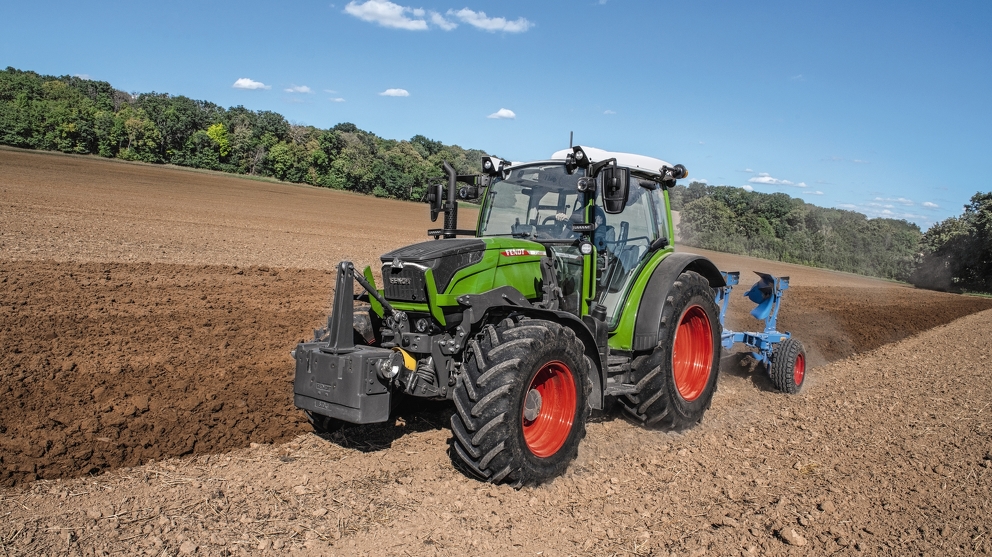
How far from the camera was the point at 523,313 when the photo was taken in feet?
14.9

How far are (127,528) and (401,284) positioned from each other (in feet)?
6.90

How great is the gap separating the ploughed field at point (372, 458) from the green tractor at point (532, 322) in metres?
0.40

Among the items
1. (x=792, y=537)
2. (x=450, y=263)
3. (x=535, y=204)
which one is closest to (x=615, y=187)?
(x=535, y=204)

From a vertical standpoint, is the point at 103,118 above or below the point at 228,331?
above

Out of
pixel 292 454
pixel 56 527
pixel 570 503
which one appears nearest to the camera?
pixel 56 527

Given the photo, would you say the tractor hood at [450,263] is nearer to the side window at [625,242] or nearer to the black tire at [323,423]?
the side window at [625,242]

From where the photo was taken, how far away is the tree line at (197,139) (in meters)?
46.2

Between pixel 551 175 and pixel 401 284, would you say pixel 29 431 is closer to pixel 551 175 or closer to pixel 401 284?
pixel 401 284

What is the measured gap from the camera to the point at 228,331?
8156 mm

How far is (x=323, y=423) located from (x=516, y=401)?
1779 millimetres

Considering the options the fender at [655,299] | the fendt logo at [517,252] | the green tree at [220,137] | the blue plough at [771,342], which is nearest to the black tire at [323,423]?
the fendt logo at [517,252]

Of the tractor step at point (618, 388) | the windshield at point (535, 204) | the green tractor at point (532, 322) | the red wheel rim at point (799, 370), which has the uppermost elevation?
the windshield at point (535, 204)

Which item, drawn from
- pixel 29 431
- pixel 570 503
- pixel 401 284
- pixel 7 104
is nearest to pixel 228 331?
pixel 29 431

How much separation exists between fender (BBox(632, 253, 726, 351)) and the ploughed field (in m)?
0.84
